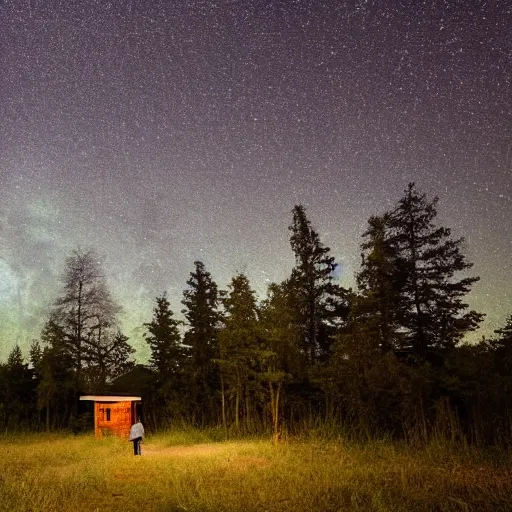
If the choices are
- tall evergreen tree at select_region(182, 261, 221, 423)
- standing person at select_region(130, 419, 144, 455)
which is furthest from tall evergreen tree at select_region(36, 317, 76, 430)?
standing person at select_region(130, 419, 144, 455)

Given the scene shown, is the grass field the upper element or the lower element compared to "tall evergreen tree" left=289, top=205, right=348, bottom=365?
lower

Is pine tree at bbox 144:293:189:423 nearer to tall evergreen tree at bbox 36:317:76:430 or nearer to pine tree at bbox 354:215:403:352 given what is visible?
tall evergreen tree at bbox 36:317:76:430

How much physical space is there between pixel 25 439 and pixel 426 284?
21524mm

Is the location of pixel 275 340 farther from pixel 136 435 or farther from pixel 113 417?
pixel 113 417

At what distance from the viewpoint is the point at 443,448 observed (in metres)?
14.4

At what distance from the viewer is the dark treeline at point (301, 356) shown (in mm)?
19453

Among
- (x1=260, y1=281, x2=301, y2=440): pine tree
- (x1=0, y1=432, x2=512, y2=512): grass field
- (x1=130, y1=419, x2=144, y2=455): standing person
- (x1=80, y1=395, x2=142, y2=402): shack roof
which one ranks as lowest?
(x1=0, y1=432, x2=512, y2=512): grass field

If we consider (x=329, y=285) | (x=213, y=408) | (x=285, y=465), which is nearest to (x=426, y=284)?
(x=329, y=285)

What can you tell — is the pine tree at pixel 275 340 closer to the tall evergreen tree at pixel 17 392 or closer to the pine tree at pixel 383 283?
the pine tree at pixel 383 283

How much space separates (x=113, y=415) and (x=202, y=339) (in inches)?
274

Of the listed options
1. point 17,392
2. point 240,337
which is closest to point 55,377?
point 17,392

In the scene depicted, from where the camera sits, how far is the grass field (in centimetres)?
934

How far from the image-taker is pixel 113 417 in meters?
25.2

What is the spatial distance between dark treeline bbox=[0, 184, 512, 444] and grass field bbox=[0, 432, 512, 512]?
3.63m
